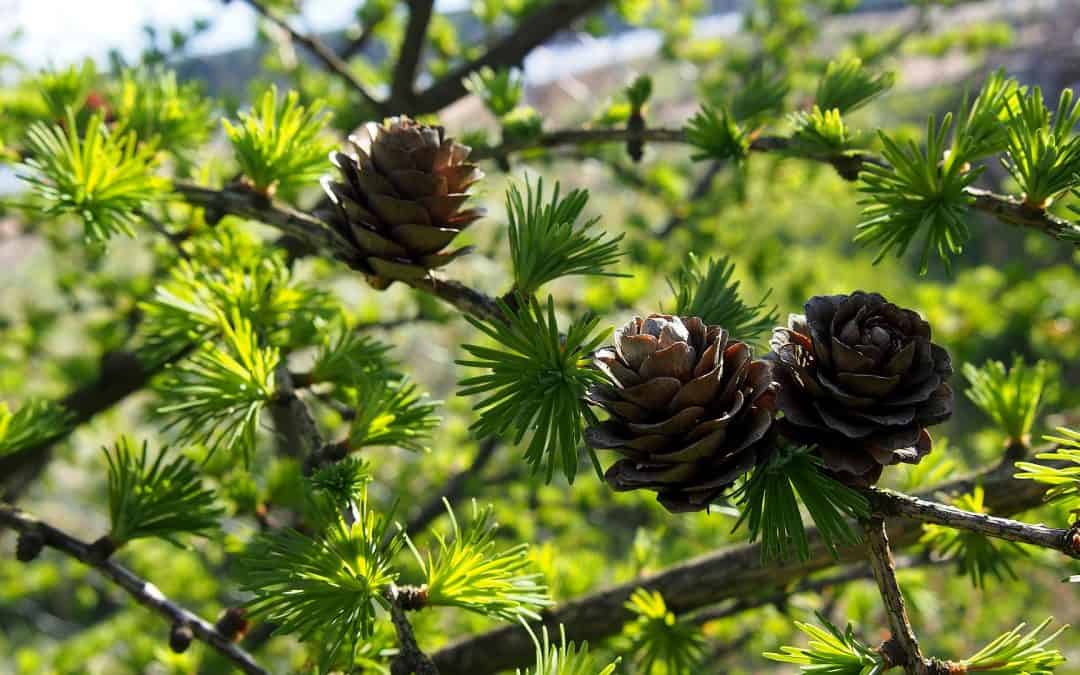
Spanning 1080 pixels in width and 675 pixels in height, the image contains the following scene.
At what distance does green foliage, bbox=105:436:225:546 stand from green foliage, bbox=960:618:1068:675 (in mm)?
397

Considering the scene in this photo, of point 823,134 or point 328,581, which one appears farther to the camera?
point 823,134

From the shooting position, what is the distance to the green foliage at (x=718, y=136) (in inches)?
21.8

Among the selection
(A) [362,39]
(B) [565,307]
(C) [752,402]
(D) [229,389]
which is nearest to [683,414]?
(C) [752,402]

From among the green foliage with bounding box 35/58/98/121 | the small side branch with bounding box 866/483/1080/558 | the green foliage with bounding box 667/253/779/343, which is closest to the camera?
the small side branch with bounding box 866/483/1080/558

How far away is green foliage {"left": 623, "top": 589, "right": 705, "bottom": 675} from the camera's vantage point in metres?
0.60

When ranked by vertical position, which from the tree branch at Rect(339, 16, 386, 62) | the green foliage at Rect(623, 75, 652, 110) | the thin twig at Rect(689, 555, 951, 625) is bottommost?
the thin twig at Rect(689, 555, 951, 625)

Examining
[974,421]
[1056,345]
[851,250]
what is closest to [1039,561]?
[1056,345]

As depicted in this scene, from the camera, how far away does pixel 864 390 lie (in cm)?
35

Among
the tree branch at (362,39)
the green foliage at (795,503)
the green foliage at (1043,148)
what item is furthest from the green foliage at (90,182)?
the tree branch at (362,39)

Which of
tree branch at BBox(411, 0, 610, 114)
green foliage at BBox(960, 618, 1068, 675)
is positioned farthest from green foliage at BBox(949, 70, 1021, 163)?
tree branch at BBox(411, 0, 610, 114)

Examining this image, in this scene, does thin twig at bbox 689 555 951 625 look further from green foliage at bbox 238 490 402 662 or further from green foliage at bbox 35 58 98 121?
green foliage at bbox 35 58 98 121

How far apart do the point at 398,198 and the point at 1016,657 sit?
357mm

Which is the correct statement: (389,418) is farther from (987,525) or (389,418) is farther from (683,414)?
(987,525)

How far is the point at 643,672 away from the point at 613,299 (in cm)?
63
